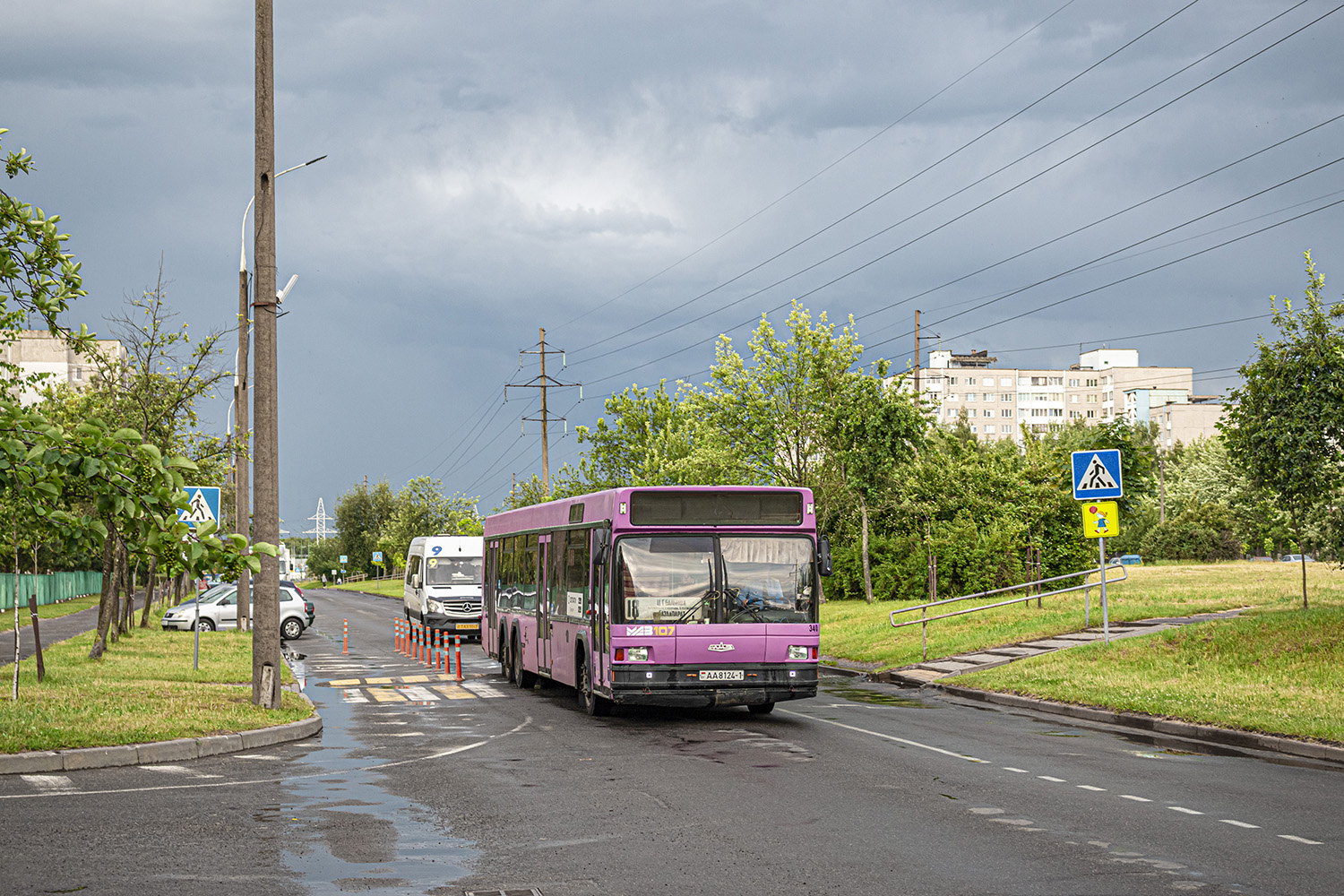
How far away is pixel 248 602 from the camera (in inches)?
→ 1473

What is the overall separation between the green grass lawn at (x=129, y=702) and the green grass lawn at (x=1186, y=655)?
1082cm

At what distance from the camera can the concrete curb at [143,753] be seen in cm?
1193

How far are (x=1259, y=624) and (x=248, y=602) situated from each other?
89.8 ft

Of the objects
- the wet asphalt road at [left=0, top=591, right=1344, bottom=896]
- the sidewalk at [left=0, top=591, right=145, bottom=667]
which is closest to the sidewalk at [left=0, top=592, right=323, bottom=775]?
the wet asphalt road at [left=0, top=591, right=1344, bottom=896]

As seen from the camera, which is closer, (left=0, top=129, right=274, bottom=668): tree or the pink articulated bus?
(left=0, top=129, right=274, bottom=668): tree

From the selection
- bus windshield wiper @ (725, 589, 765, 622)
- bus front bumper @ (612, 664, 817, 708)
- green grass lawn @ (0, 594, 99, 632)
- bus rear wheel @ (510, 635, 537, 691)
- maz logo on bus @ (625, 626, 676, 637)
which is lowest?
green grass lawn @ (0, 594, 99, 632)

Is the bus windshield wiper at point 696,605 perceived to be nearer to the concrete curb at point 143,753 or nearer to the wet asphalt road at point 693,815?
the wet asphalt road at point 693,815

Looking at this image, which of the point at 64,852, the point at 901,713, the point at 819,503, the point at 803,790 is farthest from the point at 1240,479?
the point at 64,852

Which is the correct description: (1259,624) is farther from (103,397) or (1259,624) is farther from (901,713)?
(103,397)

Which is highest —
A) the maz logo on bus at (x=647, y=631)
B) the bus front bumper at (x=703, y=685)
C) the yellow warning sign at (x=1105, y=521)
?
the yellow warning sign at (x=1105, y=521)

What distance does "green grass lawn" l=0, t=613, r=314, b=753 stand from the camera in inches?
521

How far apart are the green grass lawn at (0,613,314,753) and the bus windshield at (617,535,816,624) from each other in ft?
14.6

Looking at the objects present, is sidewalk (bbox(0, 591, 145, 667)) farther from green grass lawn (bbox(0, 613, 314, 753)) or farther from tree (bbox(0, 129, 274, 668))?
tree (bbox(0, 129, 274, 668))

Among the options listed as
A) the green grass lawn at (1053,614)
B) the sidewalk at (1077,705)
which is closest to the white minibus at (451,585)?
the green grass lawn at (1053,614)
